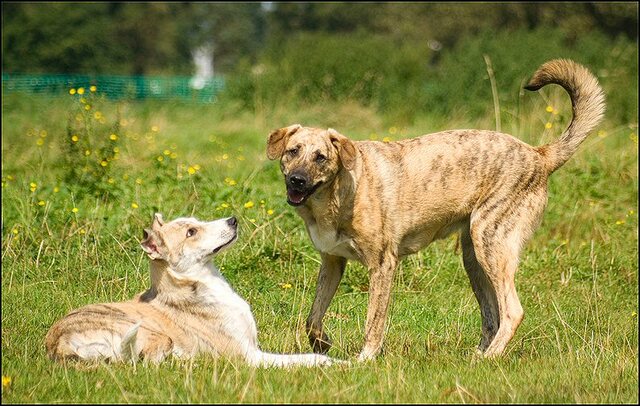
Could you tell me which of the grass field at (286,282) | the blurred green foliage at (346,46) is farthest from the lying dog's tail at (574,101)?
the blurred green foliage at (346,46)

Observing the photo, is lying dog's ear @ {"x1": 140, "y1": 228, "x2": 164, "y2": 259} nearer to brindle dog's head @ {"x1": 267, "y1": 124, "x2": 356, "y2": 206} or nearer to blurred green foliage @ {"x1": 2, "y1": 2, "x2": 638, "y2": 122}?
brindle dog's head @ {"x1": 267, "y1": 124, "x2": 356, "y2": 206}

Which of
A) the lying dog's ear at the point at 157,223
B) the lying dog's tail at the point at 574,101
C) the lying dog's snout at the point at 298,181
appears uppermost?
the lying dog's tail at the point at 574,101

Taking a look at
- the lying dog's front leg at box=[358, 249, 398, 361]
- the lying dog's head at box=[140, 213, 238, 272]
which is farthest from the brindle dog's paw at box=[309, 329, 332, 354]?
the lying dog's head at box=[140, 213, 238, 272]

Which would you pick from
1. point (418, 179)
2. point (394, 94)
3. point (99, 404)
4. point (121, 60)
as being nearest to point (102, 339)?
point (99, 404)

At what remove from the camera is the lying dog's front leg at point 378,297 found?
6.51 meters

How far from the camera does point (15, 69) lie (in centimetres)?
2761

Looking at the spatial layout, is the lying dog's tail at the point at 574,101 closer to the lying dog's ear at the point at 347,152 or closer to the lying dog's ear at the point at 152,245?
the lying dog's ear at the point at 347,152

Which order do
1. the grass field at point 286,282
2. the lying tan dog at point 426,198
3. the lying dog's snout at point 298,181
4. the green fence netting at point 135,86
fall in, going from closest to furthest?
the grass field at point 286,282, the lying dog's snout at point 298,181, the lying tan dog at point 426,198, the green fence netting at point 135,86

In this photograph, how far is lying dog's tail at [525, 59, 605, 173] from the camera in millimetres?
7168

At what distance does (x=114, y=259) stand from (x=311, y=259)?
175 centimetres

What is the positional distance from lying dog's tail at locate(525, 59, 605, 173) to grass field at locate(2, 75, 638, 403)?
1263mm

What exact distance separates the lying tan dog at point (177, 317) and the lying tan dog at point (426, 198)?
0.62 metres

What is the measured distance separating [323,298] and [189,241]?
1.08 meters

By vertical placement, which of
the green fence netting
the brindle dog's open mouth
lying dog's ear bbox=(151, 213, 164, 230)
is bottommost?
the green fence netting
